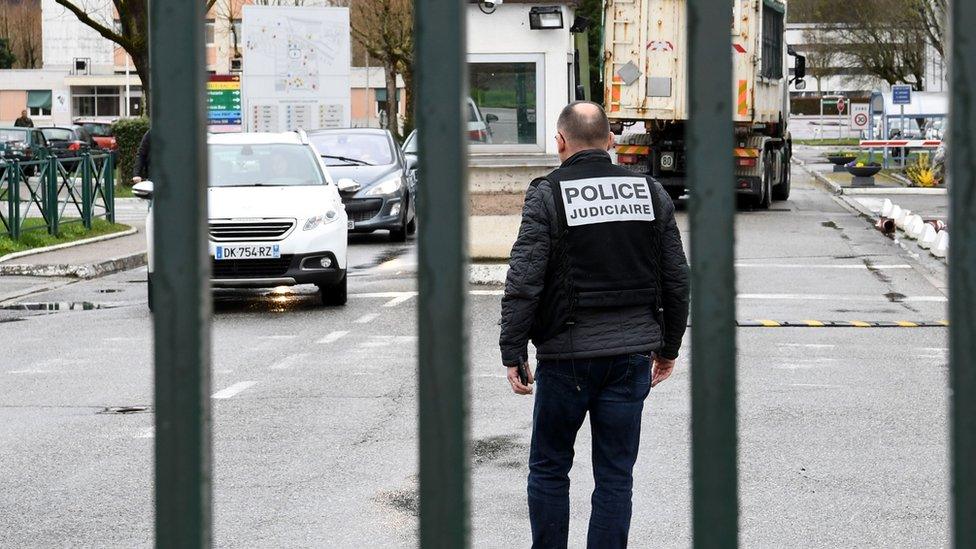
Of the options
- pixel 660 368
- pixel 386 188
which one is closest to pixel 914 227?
pixel 386 188

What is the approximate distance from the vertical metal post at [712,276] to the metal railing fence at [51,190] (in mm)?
21167

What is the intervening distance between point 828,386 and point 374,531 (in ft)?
15.3

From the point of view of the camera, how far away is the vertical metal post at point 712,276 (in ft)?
4.33

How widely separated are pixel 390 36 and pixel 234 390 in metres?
50.5

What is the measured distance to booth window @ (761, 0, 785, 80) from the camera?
2944 cm

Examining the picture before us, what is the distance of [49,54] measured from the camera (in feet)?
320

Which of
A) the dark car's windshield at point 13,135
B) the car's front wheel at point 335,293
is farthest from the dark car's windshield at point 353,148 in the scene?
the dark car's windshield at point 13,135

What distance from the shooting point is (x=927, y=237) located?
21.0 metres

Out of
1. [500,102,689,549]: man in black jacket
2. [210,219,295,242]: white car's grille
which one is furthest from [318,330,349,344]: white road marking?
[500,102,689,549]: man in black jacket

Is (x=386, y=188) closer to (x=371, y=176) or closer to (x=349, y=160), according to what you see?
(x=371, y=176)

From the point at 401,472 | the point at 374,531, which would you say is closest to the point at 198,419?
the point at 374,531

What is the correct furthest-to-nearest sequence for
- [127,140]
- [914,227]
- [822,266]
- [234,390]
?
[127,140]
[914,227]
[822,266]
[234,390]

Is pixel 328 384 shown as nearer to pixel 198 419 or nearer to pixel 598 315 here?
pixel 598 315

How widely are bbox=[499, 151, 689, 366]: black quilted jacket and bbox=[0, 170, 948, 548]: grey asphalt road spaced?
725mm
